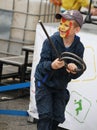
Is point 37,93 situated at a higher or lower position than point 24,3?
lower

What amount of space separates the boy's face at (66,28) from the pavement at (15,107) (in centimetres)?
164

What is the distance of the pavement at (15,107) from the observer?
503 cm

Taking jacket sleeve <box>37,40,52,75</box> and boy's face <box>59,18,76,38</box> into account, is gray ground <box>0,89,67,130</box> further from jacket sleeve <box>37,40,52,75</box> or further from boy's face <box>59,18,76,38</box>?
boy's face <box>59,18,76,38</box>

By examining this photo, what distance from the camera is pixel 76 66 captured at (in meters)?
3.60

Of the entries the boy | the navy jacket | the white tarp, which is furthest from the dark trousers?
the white tarp

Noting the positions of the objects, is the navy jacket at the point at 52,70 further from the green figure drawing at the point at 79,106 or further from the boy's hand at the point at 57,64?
the green figure drawing at the point at 79,106

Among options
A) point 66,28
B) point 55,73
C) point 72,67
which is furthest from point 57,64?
point 66,28

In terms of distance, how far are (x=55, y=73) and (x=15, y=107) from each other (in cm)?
206

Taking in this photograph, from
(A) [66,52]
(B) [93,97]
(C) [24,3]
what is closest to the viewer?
(A) [66,52]

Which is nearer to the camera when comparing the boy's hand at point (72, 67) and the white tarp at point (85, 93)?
the boy's hand at point (72, 67)

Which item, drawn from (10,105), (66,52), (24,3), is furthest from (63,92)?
(24,3)

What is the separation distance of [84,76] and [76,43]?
74 cm

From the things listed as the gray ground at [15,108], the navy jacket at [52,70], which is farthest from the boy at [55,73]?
the gray ground at [15,108]

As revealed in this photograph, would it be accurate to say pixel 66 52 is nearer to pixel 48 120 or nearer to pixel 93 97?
pixel 48 120
